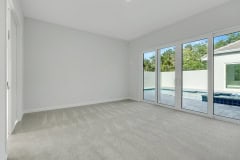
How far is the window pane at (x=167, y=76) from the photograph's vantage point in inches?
179

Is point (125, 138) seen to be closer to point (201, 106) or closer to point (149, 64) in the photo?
point (201, 106)

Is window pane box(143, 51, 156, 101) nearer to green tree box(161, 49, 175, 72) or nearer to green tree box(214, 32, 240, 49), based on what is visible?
green tree box(161, 49, 175, 72)

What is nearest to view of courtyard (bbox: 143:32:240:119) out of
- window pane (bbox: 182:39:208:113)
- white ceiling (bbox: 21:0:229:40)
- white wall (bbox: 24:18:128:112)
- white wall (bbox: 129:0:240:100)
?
window pane (bbox: 182:39:208:113)

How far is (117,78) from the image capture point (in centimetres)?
605

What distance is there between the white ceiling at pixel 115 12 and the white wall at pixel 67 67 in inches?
18.0

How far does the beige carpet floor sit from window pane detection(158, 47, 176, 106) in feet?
3.88

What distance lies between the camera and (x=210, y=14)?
3.44 m

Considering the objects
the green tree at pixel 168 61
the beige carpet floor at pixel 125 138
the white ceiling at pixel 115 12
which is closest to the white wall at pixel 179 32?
the white ceiling at pixel 115 12

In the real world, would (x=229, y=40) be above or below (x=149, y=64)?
above

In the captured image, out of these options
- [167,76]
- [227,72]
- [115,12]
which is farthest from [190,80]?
[115,12]

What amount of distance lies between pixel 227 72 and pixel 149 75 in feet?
8.49

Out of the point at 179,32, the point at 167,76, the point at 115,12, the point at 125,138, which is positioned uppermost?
the point at 115,12

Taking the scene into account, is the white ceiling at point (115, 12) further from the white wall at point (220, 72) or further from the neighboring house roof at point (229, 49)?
the white wall at point (220, 72)

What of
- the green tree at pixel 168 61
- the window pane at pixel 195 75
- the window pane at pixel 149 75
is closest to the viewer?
the window pane at pixel 195 75
